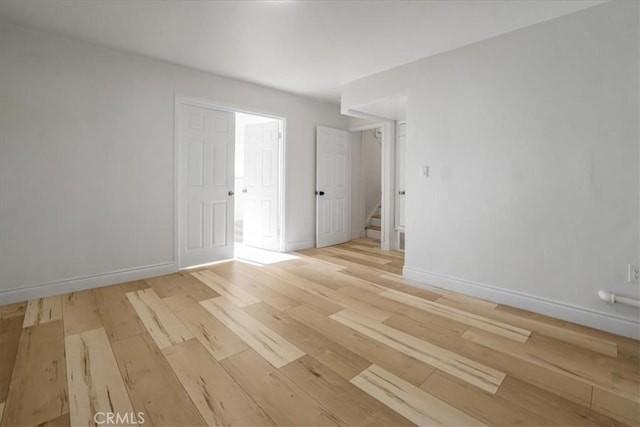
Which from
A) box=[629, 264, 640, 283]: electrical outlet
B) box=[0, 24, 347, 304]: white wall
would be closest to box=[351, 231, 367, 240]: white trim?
box=[0, 24, 347, 304]: white wall

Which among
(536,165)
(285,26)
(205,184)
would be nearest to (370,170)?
(205,184)

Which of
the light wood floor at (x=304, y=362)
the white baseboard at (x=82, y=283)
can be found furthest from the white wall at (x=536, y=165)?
the white baseboard at (x=82, y=283)

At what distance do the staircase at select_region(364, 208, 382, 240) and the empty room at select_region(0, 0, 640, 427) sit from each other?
1.98 meters

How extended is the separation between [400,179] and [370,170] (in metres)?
1.51

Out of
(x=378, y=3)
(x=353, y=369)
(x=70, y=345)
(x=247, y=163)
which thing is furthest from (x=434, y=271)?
(x=247, y=163)

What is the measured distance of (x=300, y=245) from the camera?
5102 mm

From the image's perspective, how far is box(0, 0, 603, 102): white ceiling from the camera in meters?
2.38

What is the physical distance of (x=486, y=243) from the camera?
290cm

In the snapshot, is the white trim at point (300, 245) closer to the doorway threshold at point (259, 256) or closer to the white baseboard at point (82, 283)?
the doorway threshold at point (259, 256)

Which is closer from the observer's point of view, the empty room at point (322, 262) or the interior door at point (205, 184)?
the empty room at point (322, 262)

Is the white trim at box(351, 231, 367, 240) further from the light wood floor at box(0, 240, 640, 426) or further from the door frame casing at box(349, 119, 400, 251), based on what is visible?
the light wood floor at box(0, 240, 640, 426)

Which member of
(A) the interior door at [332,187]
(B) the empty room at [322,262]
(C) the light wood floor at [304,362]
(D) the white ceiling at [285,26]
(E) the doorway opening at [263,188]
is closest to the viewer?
(C) the light wood floor at [304,362]

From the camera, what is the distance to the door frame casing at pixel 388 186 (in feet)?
16.3

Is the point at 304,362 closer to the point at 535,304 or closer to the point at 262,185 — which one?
the point at 535,304
